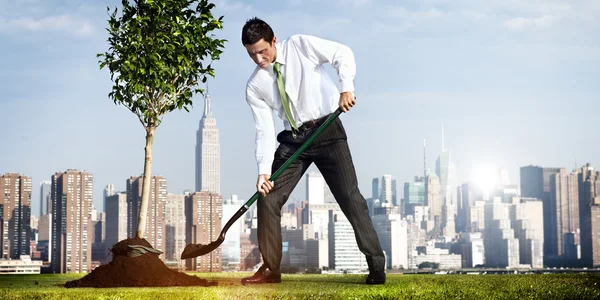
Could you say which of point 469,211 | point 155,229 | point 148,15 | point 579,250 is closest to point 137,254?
point 148,15

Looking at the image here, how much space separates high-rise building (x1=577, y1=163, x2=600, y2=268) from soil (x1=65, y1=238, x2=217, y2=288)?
140 m

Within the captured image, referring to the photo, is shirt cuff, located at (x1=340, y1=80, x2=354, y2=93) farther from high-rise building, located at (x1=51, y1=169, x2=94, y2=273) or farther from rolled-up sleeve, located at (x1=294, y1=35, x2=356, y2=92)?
high-rise building, located at (x1=51, y1=169, x2=94, y2=273)

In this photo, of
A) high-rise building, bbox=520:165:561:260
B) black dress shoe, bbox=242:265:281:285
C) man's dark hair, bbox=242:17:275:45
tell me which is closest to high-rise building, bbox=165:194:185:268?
high-rise building, bbox=520:165:561:260

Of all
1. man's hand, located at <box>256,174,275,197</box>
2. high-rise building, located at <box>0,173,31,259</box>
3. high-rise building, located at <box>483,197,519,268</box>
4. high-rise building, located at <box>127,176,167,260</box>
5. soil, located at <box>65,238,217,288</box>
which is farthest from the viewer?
high-rise building, located at <box>483,197,519,268</box>

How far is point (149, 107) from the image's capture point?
1052cm

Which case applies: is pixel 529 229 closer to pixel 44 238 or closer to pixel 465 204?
pixel 465 204

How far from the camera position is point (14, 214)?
9394cm

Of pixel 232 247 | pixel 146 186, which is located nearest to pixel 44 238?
pixel 232 247

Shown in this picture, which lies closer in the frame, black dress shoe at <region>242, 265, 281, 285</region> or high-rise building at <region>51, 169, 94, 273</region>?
black dress shoe at <region>242, 265, 281, 285</region>

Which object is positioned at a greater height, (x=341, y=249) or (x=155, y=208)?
(x=155, y=208)

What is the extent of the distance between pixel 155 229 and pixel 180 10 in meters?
83.8

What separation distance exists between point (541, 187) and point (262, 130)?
17970cm

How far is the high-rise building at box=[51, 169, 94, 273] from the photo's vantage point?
3839 inches

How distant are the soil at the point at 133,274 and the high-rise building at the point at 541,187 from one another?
162m
